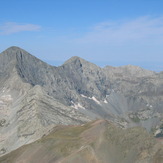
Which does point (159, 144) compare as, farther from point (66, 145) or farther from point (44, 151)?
point (44, 151)

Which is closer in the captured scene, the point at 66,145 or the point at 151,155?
the point at 151,155

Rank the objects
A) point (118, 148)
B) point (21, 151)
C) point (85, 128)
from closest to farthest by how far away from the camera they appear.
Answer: point (118, 148), point (21, 151), point (85, 128)

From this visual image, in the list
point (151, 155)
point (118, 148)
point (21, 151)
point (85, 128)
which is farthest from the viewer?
point (85, 128)

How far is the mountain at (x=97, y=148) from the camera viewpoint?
4513 inches

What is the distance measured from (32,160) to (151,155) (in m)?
43.2

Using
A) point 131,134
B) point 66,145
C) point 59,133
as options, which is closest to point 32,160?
point 66,145

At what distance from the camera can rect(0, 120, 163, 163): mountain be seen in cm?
11462

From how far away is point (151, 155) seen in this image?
112312 millimetres

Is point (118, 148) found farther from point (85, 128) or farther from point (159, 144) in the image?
point (85, 128)

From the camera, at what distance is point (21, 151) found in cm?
13525

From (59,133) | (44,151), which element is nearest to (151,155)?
(44,151)

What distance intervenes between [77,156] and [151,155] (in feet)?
78.8

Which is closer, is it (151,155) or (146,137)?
(151,155)

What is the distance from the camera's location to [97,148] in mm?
119688
